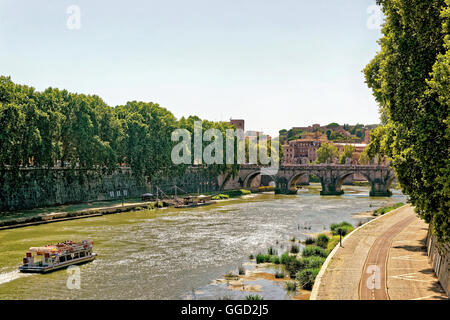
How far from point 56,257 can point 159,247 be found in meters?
10.4

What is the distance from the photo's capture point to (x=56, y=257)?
33.3 metres

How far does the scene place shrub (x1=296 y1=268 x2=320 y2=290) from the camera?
27.5 meters

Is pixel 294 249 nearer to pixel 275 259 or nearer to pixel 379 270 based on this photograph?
pixel 275 259

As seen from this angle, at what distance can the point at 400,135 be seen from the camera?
24.6 metres

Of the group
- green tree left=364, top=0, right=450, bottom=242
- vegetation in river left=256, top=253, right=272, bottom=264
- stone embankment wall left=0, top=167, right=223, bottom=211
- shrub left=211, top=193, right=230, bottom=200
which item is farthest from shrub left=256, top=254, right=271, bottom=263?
shrub left=211, top=193, right=230, bottom=200

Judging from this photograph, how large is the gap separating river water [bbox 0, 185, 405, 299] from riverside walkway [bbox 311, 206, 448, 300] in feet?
13.4

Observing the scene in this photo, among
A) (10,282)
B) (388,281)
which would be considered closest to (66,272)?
(10,282)

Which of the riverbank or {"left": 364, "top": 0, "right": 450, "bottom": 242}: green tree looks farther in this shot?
the riverbank

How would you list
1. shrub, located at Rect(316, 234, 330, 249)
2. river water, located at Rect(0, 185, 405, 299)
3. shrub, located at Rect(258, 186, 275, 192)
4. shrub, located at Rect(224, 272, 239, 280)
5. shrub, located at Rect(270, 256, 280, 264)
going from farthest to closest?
shrub, located at Rect(258, 186, 275, 192) → shrub, located at Rect(316, 234, 330, 249) → shrub, located at Rect(270, 256, 280, 264) → shrub, located at Rect(224, 272, 239, 280) → river water, located at Rect(0, 185, 405, 299)

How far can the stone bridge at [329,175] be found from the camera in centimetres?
10362

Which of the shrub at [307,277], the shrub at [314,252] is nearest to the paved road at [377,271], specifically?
the shrub at [307,277]

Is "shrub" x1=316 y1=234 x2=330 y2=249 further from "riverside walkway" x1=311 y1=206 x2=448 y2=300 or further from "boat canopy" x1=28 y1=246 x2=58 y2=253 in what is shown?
"boat canopy" x1=28 y1=246 x2=58 y2=253

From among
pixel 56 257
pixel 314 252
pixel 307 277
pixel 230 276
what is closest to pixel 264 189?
pixel 314 252

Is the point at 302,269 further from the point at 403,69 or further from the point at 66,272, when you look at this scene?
the point at 66,272
